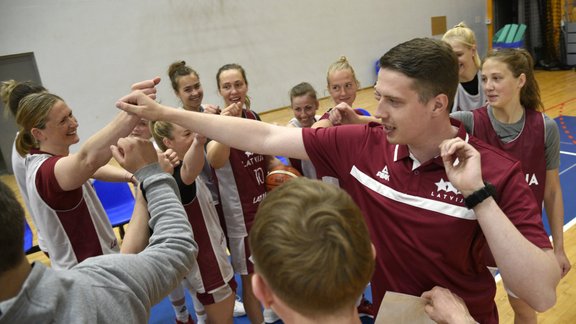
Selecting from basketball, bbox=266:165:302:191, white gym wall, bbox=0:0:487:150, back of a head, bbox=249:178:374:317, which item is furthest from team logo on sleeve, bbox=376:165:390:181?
white gym wall, bbox=0:0:487:150

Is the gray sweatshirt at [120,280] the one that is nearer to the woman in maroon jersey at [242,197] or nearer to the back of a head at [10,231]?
the back of a head at [10,231]

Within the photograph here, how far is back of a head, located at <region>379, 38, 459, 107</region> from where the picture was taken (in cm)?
164

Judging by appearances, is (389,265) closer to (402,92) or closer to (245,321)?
(402,92)

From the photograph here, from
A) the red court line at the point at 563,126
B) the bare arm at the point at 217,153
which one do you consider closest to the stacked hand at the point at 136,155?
the bare arm at the point at 217,153

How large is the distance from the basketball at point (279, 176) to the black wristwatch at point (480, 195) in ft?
5.66

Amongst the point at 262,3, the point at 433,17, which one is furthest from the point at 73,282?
the point at 433,17

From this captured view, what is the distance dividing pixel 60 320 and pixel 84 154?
1.25m

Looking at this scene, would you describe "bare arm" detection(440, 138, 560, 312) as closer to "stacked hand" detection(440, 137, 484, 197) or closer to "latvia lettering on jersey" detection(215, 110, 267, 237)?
"stacked hand" detection(440, 137, 484, 197)

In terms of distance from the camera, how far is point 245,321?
3568mm

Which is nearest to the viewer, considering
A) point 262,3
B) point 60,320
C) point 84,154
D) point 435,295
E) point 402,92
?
point 60,320

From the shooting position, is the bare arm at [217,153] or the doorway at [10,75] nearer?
the bare arm at [217,153]

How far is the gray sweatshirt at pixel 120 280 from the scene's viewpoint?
37.7 inches

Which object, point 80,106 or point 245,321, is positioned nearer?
point 245,321

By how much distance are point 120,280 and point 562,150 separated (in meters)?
7.34
